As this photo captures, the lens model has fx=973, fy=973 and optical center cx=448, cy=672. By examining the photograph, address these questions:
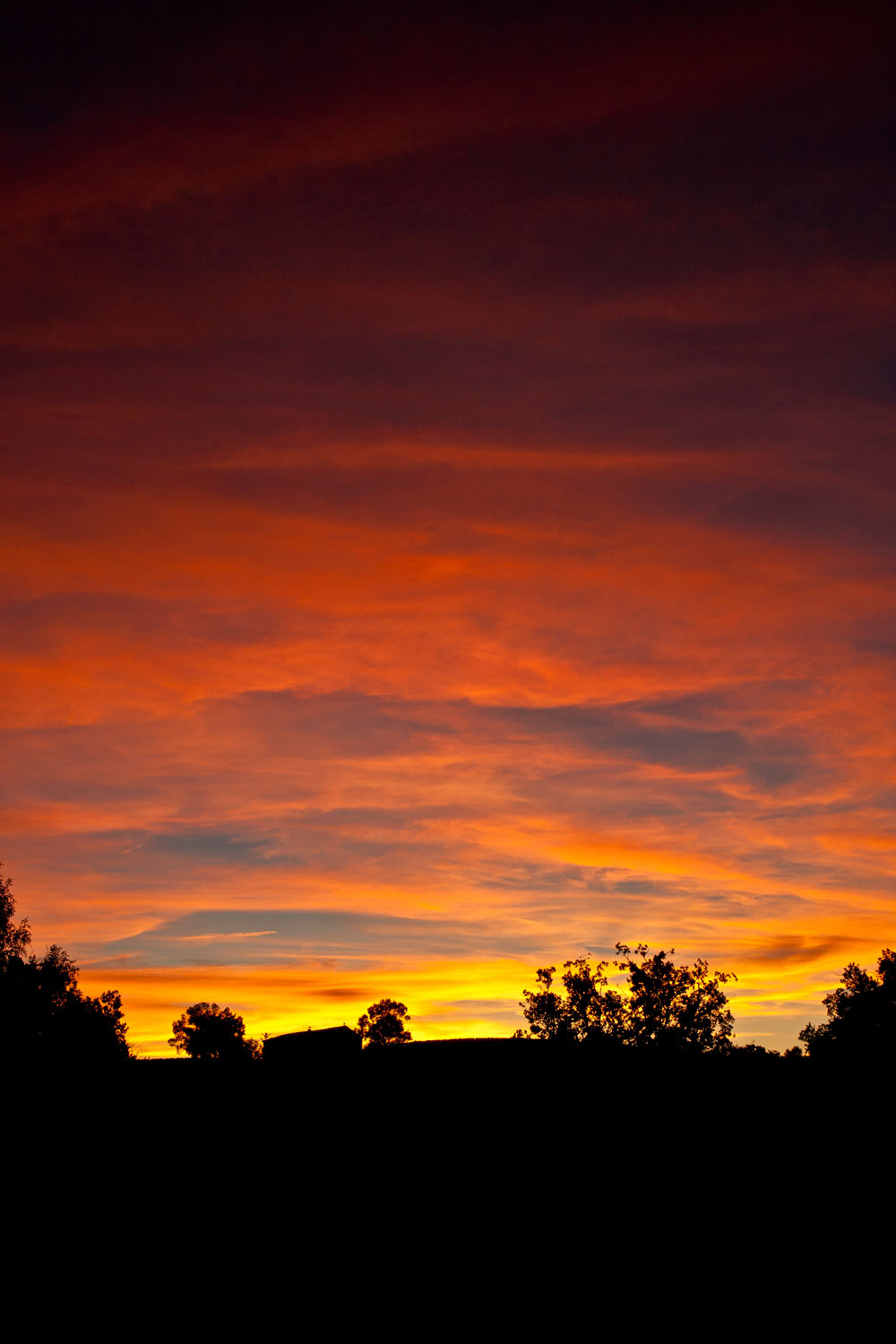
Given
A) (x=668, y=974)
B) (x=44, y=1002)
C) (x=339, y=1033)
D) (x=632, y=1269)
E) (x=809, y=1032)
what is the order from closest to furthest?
(x=632, y=1269), (x=339, y=1033), (x=44, y=1002), (x=668, y=974), (x=809, y=1032)

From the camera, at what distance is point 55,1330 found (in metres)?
12.0

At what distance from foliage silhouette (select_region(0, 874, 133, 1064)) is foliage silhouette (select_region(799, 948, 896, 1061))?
163ft

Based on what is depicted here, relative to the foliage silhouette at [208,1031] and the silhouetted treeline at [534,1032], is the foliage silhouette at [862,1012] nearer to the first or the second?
the silhouetted treeline at [534,1032]

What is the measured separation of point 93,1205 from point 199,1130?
1.97 metres

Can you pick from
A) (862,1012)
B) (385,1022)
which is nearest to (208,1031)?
(385,1022)

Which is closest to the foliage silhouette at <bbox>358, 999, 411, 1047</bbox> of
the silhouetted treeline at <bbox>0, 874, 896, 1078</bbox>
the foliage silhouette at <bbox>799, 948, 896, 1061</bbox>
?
the silhouetted treeline at <bbox>0, 874, 896, 1078</bbox>

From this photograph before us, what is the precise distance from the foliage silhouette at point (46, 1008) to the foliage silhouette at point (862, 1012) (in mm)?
49731

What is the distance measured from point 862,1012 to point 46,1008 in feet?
204

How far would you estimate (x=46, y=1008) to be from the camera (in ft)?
183

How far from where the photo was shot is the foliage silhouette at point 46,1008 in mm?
47906

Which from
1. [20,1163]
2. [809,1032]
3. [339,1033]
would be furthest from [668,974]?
[20,1163]

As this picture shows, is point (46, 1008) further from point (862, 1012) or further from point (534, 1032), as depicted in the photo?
point (862, 1012)

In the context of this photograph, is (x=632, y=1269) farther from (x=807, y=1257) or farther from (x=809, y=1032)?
(x=809, y=1032)

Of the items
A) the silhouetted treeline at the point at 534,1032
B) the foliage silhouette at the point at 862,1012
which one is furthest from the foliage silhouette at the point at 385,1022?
the foliage silhouette at the point at 862,1012
